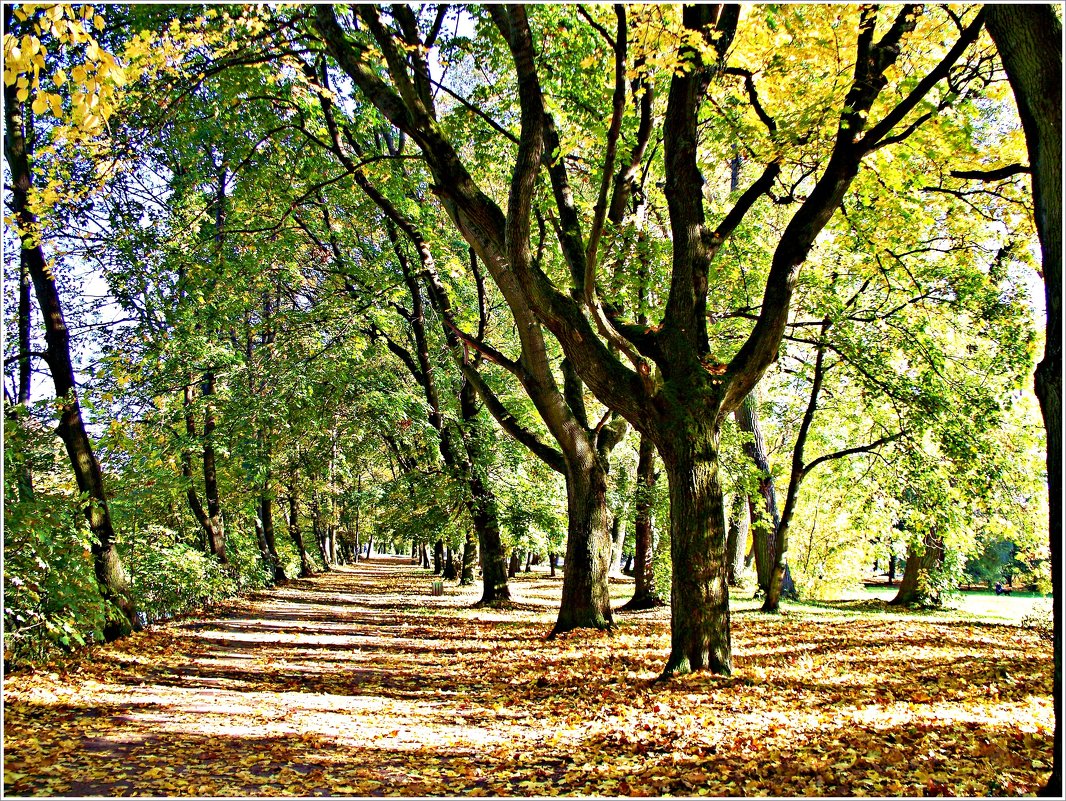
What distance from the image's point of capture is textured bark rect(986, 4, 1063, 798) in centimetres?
322

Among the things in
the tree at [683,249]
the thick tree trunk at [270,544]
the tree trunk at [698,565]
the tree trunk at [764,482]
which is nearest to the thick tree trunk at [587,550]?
the tree at [683,249]

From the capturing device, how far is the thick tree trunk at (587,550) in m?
10.4

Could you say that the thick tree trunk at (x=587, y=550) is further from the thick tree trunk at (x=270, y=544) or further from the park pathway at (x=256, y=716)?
the thick tree trunk at (x=270, y=544)

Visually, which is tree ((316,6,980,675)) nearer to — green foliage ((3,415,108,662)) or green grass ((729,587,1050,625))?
green foliage ((3,415,108,662))

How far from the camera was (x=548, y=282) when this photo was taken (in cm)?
742

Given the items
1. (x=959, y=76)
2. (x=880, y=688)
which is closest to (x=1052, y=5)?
(x=959, y=76)

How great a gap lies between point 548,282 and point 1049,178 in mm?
4690

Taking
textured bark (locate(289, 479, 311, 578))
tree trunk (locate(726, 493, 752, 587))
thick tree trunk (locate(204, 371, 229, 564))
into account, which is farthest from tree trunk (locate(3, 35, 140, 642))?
tree trunk (locate(726, 493, 752, 587))

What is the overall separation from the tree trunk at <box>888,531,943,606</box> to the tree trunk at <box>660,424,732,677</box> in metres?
9.83

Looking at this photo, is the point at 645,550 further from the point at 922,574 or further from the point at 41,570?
the point at 41,570

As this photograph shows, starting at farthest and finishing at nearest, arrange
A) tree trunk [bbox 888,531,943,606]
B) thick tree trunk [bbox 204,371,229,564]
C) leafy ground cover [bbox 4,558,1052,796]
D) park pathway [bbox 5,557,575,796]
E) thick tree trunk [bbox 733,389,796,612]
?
1. thick tree trunk [bbox 204,371,229,564]
2. tree trunk [bbox 888,531,943,606]
3. thick tree trunk [bbox 733,389,796,612]
4. park pathway [bbox 5,557,575,796]
5. leafy ground cover [bbox 4,558,1052,796]

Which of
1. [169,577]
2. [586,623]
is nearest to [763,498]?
[586,623]

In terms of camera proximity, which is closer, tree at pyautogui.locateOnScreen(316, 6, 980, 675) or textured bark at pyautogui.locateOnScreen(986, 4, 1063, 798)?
textured bark at pyautogui.locateOnScreen(986, 4, 1063, 798)

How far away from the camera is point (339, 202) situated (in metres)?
14.5
